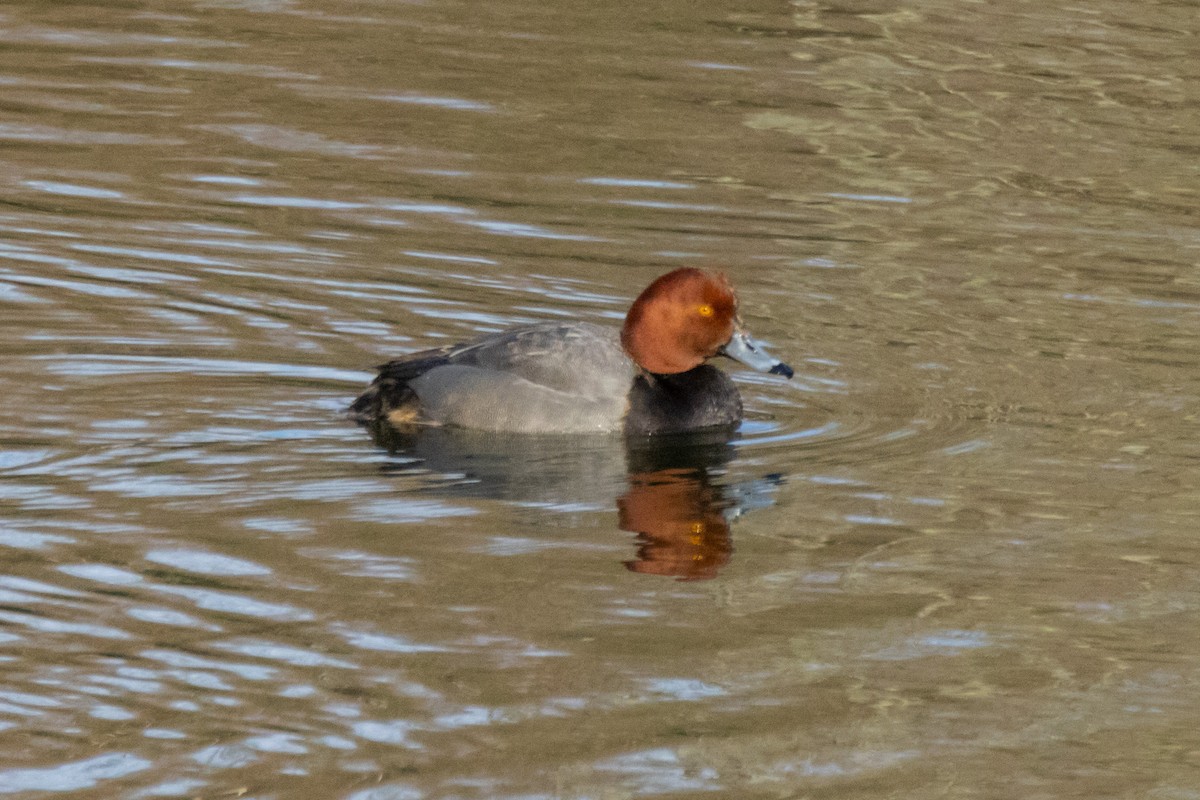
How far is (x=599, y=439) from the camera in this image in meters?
8.84

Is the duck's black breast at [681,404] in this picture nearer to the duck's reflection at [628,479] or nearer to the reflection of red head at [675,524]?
the duck's reflection at [628,479]

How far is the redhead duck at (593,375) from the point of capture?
8836mm

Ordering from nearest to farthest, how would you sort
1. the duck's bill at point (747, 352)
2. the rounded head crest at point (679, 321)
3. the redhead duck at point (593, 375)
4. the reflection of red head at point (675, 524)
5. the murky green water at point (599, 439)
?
1. the murky green water at point (599, 439)
2. the reflection of red head at point (675, 524)
3. the redhead duck at point (593, 375)
4. the rounded head crest at point (679, 321)
5. the duck's bill at point (747, 352)

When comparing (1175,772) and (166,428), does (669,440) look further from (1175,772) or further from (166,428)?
(1175,772)

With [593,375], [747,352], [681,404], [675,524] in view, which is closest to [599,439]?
[593,375]

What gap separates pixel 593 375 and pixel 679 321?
1.56 ft

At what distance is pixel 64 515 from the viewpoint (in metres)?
7.39

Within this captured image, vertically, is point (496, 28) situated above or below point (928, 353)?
above

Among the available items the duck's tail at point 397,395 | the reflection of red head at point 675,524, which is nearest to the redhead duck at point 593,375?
the duck's tail at point 397,395

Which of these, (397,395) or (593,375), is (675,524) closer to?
(593,375)

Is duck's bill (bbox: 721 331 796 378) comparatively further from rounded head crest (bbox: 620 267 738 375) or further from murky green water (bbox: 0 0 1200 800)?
murky green water (bbox: 0 0 1200 800)

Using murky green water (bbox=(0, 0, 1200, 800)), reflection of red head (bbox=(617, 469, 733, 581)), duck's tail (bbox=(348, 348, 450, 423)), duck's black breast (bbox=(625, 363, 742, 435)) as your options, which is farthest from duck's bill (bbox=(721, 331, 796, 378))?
duck's tail (bbox=(348, 348, 450, 423))

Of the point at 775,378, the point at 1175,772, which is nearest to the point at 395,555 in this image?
the point at 1175,772

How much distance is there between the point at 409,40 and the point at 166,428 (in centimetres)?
870
